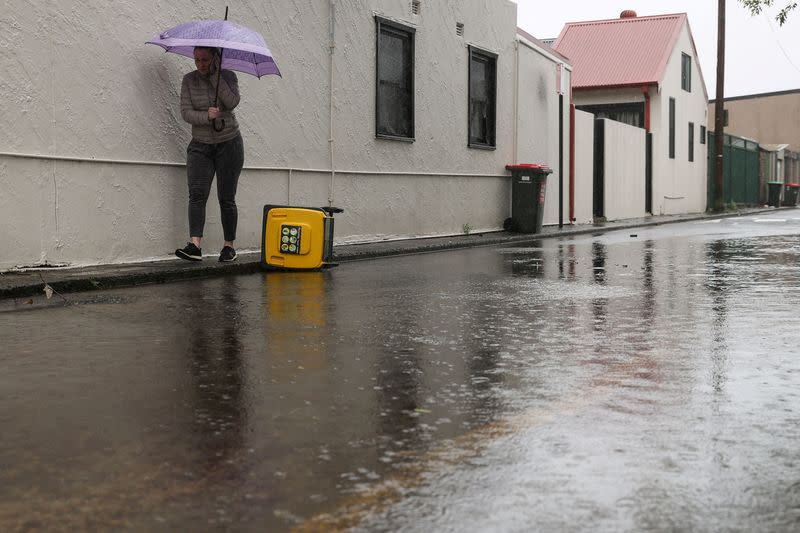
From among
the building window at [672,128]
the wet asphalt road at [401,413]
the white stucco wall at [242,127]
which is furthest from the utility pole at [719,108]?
the wet asphalt road at [401,413]

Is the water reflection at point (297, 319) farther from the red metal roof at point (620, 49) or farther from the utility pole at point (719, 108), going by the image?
the utility pole at point (719, 108)

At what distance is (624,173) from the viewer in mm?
30234

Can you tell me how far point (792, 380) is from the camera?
538cm

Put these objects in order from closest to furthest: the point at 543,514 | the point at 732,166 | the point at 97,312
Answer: the point at 543,514 < the point at 97,312 < the point at 732,166

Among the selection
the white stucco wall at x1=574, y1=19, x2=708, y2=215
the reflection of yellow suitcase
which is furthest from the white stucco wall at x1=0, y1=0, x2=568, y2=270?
the white stucco wall at x1=574, y1=19, x2=708, y2=215

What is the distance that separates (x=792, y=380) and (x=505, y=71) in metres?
17.2

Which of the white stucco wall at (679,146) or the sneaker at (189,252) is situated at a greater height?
the white stucco wall at (679,146)

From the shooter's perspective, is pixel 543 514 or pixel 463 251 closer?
pixel 543 514

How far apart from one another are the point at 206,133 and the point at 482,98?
984cm

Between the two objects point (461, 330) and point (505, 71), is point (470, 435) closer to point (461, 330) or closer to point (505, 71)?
point (461, 330)

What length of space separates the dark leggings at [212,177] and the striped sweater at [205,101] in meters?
0.11

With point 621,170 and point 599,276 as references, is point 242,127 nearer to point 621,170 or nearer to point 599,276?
point 599,276

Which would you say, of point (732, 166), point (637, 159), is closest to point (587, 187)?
point (637, 159)

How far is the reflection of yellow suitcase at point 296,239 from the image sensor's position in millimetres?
12305
